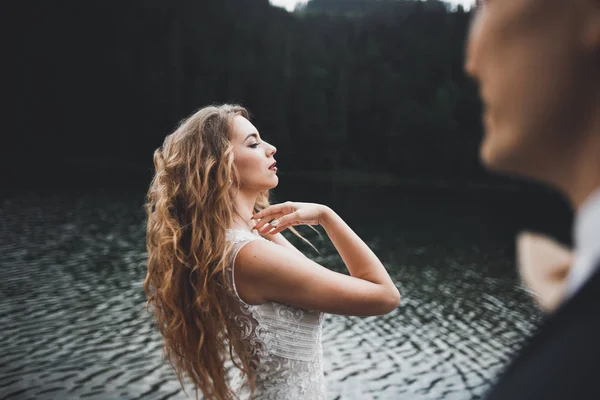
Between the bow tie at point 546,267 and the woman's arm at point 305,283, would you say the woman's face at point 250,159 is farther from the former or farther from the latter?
the bow tie at point 546,267

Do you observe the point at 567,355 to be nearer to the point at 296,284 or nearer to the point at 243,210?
the point at 296,284

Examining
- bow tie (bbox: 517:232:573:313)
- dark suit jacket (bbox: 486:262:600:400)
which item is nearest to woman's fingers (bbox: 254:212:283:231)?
bow tie (bbox: 517:232:573:313)

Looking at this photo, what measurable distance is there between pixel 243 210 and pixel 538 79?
6.98 feet

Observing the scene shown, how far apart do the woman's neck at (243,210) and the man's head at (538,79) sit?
1.98 metres

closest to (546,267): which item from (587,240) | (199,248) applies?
(587,240)

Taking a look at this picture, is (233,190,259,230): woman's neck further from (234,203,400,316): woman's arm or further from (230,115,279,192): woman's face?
(234,203,400,316): woman's arm

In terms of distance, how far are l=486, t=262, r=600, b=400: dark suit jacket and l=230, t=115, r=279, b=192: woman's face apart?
2.11 metres

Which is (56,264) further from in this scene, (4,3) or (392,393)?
(4,3)

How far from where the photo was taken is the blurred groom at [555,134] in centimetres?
45

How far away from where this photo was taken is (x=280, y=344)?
7.84 ft

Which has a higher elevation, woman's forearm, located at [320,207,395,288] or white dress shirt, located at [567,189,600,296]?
white dress shirt, located at [567,189,600,296]

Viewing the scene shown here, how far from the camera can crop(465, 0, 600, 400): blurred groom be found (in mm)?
451

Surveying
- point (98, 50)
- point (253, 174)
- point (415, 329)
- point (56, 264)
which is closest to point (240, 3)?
point (98, 50)

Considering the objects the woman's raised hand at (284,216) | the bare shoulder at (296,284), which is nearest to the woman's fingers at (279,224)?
the woman's raised hand at (284,216)
